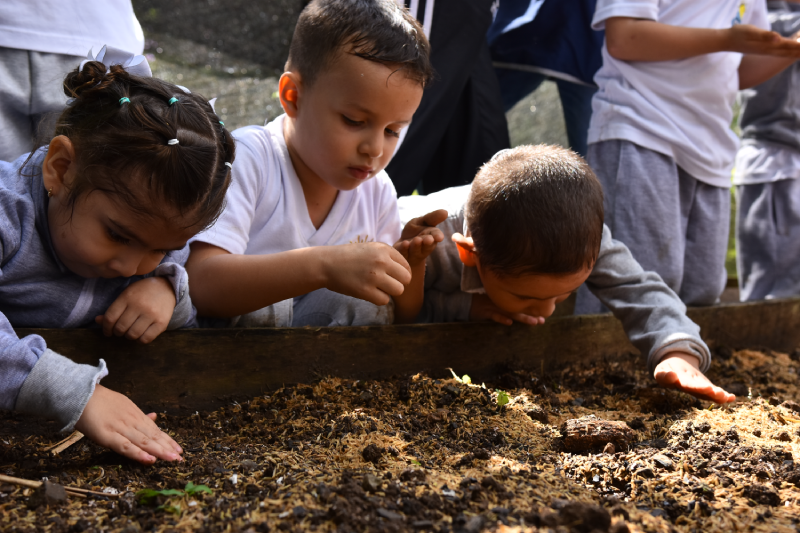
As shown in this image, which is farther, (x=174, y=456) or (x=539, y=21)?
(x=539, y=21)

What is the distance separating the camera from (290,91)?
103 inches

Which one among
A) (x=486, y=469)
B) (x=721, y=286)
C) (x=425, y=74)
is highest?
(x=425, y=74)

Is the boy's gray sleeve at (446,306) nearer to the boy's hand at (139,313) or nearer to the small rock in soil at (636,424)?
the small rock in soil at (636,424)

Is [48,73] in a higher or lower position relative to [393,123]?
higher

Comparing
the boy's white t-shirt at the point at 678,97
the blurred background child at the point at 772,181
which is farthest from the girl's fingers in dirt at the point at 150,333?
the blurred background child at the point at 772,181

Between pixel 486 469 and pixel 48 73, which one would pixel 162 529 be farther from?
pixel 48 73

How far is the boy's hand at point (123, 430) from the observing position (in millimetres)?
1600

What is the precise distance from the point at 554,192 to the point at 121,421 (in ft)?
5.10

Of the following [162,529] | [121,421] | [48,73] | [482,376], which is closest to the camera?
[162,529]

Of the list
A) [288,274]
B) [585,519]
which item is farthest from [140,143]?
[585,519]

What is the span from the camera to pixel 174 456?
5.45 ft

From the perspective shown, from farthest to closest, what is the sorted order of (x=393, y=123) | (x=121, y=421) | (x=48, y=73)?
(x=393, y=123) < (x=48, y=73) < (x=121, y=421)

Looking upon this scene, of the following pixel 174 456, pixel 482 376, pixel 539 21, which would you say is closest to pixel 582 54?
pixel 539 21

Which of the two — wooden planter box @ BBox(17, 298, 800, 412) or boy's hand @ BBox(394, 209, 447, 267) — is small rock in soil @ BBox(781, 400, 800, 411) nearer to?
wooden planter box @ BBox(17, 298, 800, 412)
